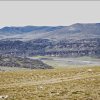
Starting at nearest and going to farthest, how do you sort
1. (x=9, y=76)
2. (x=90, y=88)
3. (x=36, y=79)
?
(x=90, y=88) → (x=36, y=79) → (x=9, y=76)

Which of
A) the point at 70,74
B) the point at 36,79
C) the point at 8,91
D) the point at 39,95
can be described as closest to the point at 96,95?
the point at 39,95

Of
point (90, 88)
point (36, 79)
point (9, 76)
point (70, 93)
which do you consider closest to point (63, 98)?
point (70, 93)

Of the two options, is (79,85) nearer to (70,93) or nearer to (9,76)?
(70,93)

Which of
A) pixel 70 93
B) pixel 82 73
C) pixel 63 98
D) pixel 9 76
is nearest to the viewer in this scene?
pixel 63 98

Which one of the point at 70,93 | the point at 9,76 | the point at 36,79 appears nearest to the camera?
the point at 70,93

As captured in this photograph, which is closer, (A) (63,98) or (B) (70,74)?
(A) (63,98)

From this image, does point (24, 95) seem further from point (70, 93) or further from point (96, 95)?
point (96, 95)
